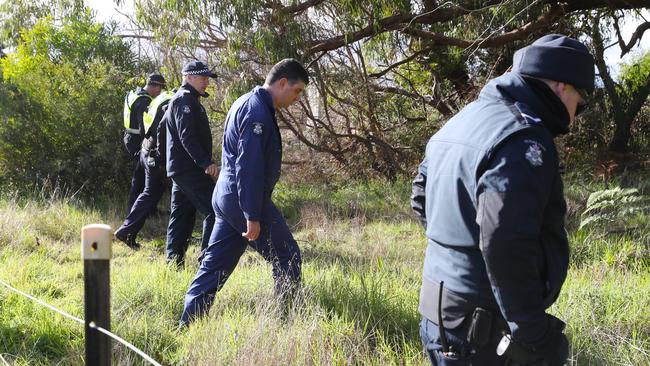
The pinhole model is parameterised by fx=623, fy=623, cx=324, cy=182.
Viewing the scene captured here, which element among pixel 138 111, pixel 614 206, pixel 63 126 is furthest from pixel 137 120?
pixel 614 206

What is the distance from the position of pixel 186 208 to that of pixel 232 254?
6.45ft

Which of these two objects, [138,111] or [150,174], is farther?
[138,111]

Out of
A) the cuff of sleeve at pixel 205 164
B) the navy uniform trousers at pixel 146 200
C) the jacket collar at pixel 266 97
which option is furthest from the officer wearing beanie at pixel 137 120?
the jacket collar at pixel 266 97

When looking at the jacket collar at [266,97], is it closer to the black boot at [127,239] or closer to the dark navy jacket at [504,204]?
the dark navy jacket at [504,204]

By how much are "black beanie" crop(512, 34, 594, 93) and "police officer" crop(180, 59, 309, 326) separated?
196cm

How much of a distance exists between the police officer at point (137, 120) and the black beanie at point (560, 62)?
579cm

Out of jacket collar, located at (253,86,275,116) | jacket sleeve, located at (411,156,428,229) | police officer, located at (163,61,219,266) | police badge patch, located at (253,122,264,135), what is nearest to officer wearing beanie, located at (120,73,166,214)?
police officer, located at (163,61,219,266)

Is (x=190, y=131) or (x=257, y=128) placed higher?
(x=257, y=128)

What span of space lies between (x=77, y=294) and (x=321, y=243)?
2.60m

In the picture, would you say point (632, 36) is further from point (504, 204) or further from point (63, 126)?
point (504, 204)

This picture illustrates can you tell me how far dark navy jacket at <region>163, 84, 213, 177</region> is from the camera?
527 centimetres

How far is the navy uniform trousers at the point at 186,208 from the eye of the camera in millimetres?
5422

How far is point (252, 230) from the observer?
376 cm

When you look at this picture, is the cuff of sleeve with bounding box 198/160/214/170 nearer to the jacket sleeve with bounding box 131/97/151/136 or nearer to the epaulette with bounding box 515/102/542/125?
the jacket sleeve with bounding box 131/97/151/136
